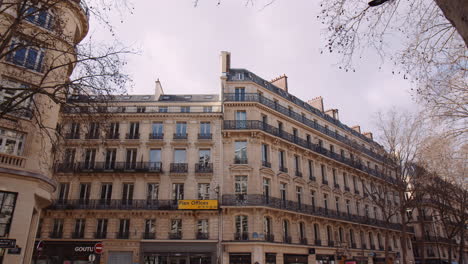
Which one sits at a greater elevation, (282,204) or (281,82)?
(281,82)

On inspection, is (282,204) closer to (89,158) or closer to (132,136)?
(132,136)

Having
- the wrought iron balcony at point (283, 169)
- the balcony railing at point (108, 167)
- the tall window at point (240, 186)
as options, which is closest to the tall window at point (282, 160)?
the wrought iron balcony at point (283, 169)

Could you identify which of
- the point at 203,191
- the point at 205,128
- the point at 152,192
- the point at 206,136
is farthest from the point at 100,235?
the point at 205,128

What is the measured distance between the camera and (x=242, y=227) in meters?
24.9

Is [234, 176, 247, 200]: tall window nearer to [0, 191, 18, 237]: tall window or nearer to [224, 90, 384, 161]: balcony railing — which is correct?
[224, 90, 384, 161]: balcony railing

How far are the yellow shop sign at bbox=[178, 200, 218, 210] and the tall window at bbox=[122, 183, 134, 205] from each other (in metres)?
4.08

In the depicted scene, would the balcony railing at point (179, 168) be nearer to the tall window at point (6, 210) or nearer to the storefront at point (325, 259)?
the storefront at point (325, 259)

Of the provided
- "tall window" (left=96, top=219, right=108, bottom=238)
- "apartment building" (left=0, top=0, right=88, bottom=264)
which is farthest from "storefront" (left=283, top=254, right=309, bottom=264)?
"apartment building" (left=0, top=0, right=88, bottom=264)

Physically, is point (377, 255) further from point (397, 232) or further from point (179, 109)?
point (179, 109)

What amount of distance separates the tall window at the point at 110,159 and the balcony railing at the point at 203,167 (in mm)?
6717

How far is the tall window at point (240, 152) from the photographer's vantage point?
1052 inches

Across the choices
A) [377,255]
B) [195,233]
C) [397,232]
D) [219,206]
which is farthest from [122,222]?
[397,232]

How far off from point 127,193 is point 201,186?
5767 millimetres

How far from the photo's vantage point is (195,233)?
81.6 ft
